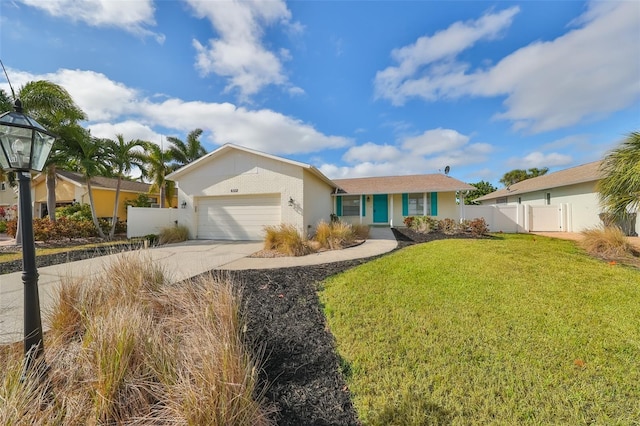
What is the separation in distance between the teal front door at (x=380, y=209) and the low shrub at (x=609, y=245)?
35.1 ft

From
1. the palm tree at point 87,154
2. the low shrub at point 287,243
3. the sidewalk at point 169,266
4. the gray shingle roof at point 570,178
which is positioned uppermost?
the palm tree at point 87,154

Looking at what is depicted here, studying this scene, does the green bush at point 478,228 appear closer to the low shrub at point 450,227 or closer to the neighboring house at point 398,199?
the low shrub at point 450,227

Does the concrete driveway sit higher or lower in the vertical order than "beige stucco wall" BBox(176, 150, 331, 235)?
lower

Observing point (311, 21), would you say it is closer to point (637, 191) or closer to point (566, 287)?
point (566, 287)

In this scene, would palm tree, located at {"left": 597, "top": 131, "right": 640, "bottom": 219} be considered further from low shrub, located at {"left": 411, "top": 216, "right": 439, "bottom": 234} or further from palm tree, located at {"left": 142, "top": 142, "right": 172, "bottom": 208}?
palm tree, located at {"left": 142, "top": 142, "right": 172, "bottom": 208}

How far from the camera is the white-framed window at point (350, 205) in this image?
61.5 feet

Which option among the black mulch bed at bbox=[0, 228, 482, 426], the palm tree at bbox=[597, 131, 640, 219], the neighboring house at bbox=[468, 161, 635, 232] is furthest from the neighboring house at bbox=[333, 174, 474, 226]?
the black mulch bed at bbox=[0, 228, 482, 426]

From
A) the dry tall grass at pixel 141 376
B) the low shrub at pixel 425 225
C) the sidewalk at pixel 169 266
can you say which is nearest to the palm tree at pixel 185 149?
the sidewalk at pixel 169 266

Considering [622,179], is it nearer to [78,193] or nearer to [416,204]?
[416,204]

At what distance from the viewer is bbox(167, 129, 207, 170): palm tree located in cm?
2194

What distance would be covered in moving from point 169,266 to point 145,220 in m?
10.5

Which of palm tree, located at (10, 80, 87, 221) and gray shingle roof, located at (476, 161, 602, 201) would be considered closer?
palm tree, located at (10, 80, 87, 221)

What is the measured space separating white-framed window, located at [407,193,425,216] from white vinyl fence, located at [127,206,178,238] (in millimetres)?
15434

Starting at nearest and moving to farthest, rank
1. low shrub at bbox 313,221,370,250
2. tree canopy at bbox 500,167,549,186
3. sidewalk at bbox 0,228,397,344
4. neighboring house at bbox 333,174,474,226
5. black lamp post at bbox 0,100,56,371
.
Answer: black lamp post at bbox 0,100,56,371 → sidewalk at bbox 0,228,397,344 → low shrub at bbox 313,221,370,250 → neighboring house at bbox 333,174,474,226 → tree canopy at bbox 500,167,549,186
